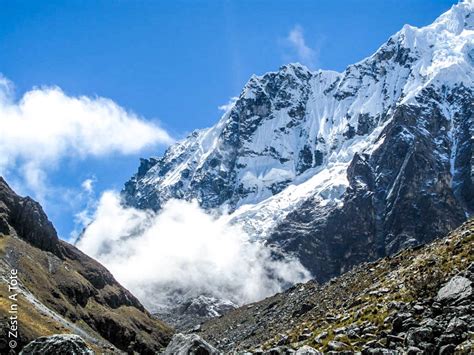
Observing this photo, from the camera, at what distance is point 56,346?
34.0m

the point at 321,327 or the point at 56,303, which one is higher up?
the point at 56,303

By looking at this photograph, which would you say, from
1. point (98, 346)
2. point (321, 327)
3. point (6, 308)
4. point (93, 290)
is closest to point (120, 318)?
point (93, 290)

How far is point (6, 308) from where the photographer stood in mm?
107000

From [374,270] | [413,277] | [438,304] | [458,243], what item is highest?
[374,270]

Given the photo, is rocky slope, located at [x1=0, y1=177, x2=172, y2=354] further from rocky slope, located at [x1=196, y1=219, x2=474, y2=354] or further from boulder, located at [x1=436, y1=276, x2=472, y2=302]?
boulder, located at [x1=436, y1=276, x2=472, y2=302]

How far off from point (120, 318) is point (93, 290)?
11.7m

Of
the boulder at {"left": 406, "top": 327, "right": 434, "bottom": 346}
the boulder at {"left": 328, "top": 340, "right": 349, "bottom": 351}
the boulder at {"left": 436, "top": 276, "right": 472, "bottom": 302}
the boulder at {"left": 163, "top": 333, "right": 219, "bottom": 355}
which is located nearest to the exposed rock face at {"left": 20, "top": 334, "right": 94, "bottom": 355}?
the boulder at {"left": 163, "top": 333, "right": 219, "bottom": 355}

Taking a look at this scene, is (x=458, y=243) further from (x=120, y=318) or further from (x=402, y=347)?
(x=120, y=318)

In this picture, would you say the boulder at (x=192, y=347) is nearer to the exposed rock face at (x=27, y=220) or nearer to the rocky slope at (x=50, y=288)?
the rocky slope at (x=50, y=288)

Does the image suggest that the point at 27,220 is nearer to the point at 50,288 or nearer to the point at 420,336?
the point at 50,288

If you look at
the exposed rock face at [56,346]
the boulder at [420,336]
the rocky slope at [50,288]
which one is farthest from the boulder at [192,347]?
the rocky slope at [50,288]

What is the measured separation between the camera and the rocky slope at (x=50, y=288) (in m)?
142

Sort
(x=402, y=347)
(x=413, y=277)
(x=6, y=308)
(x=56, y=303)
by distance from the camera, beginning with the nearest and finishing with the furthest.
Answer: (x=402, y=347) → (x=413, y=277) → (x=6, y=308) → (x=56, y=303)

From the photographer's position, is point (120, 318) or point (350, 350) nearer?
point (350, 350)
